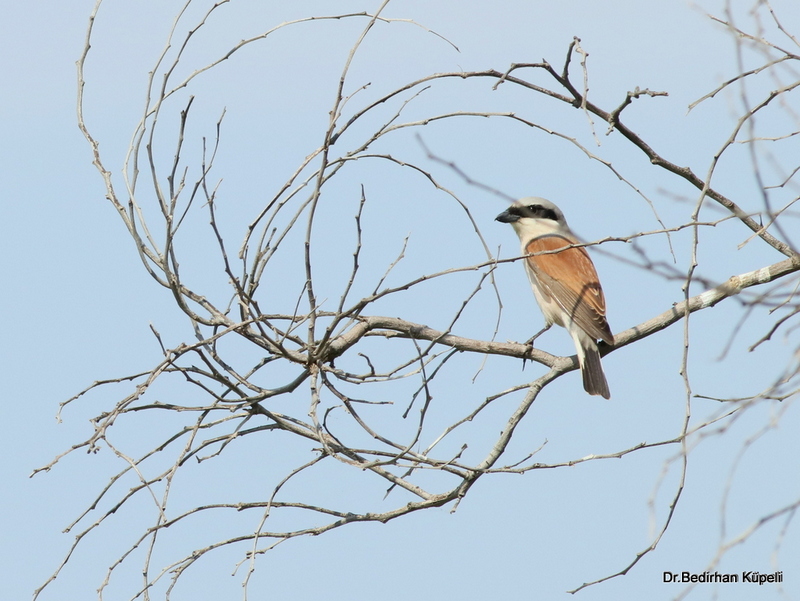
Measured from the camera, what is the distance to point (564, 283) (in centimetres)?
545

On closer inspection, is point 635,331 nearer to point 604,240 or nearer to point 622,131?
point 622,131

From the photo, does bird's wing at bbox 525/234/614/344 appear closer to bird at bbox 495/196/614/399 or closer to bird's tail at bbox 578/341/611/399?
bird at bbox 495/196/614/399

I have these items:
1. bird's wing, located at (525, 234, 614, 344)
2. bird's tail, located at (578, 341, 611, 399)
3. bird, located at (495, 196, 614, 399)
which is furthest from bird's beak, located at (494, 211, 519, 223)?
bird's tail, located at (578, 341, 611, 399)

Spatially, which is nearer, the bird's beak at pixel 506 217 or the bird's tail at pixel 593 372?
the bird's tail at pixel 593 372

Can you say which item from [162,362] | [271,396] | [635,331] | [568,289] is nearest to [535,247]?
[568,289]

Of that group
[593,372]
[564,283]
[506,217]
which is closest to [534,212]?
[506,217]

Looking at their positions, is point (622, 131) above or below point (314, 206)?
above

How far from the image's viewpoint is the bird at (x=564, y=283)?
4.87 m

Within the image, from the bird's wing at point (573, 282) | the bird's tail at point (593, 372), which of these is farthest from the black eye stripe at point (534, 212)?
the bird's tail at point (593, 372)

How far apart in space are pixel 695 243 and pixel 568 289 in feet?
9.93

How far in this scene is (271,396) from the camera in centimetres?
310

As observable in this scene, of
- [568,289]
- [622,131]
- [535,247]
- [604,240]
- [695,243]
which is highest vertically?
[535,247]

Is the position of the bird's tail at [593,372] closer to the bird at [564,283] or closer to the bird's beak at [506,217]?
the bird at [564,283]

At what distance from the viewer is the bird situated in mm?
4867
